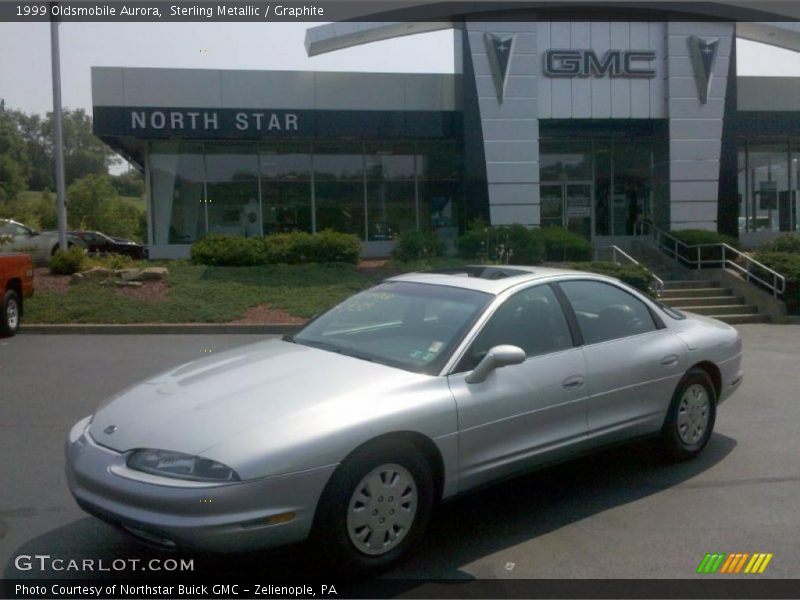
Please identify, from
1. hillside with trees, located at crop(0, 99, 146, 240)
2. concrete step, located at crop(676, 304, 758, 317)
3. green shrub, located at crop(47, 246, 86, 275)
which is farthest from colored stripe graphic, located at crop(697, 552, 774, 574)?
hillside with trees, located at crop(0, 99, 146, 240)

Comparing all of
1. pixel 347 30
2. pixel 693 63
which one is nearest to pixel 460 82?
pixel 347 30

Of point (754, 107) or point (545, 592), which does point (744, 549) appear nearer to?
point (545, 592)

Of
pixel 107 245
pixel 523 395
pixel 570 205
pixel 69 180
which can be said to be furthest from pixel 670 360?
pixel 69 180

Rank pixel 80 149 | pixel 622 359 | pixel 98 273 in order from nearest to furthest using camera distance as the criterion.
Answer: pixel 622 359, pixel 98 273, pixel 80 149

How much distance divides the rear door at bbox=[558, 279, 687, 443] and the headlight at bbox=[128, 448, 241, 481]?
2.62m

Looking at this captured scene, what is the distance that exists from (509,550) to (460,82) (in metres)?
20.7

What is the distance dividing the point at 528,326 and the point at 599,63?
1963cm

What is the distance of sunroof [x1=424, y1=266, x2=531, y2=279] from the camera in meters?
6.02

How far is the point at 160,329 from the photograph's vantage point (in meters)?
14.8

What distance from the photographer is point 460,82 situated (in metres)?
24.2

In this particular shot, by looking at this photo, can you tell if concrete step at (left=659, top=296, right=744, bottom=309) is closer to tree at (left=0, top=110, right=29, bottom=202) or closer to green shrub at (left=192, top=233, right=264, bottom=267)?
green shrub at (left=192, top=233, right=264, bottom=267)

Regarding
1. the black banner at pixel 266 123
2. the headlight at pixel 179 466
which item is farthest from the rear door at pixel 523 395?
the black banner at pixel 266 123

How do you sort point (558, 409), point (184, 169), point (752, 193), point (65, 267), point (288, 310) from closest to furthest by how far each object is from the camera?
point (558, 409)
point (288, 310)
point (65, 267)
point (184, 169)
point (752, 193)

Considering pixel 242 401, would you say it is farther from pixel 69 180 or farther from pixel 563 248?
pixel 69 180
